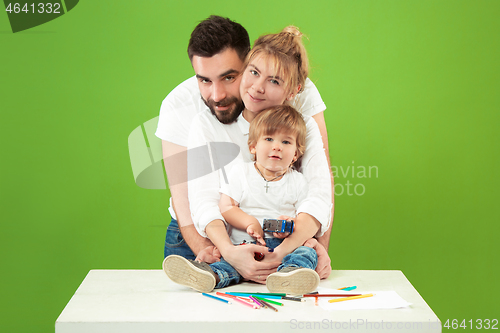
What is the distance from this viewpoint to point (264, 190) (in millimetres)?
1994

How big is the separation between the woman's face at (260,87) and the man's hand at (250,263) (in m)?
0.59

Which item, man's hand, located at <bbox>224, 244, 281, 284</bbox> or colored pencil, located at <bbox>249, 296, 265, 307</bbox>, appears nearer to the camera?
colored pencil, located at <bbox>249, 296, 265, 307</bbox>

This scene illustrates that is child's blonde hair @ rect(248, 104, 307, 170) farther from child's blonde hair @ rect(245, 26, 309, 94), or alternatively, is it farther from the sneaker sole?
the sneaker sole

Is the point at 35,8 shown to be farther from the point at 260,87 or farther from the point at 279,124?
the point at 279,124

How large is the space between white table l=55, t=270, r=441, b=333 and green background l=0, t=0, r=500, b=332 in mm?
806

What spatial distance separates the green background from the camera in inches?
99.5

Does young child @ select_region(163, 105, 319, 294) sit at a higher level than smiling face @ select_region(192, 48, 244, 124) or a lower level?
lower

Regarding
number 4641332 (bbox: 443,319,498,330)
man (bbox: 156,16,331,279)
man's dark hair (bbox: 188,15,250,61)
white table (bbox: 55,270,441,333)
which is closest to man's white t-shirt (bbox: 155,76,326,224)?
man (bbox: 156,16,331,279)

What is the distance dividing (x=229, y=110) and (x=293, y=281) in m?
0.80

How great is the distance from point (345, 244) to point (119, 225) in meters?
1.24

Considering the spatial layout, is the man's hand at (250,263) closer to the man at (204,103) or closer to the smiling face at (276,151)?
the man at (204,103)

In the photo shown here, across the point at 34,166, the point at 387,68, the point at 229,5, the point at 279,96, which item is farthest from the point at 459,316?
the point at 34,166

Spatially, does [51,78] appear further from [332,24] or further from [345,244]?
[345,244]

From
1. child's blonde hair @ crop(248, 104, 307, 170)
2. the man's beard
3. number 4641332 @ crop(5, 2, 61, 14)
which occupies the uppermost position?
number 4641332 @ crop(5, 2, 61, 14)
